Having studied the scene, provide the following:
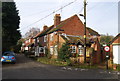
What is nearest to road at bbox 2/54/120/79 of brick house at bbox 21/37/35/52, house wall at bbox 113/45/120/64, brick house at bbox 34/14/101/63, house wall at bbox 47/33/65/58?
house wall at bbox 113/45/120/64

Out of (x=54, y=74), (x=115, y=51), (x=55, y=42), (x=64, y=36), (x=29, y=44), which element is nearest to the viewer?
(x=54, y=74)

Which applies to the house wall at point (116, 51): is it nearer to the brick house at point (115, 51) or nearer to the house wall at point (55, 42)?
the brick house at point (115, 51)

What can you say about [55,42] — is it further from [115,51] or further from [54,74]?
[54,74]

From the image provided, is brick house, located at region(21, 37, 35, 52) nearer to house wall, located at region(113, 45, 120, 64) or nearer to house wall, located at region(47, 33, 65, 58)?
house wall, located at region(47, 33, 65, 58)

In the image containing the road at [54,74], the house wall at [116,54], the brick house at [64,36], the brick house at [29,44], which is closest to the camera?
the road at [54,74]

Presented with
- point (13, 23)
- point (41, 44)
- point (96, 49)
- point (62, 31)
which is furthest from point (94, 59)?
point (41, 44)

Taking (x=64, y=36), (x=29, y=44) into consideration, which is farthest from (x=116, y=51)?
(x=29, y=44)

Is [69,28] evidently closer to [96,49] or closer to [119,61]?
[96,49]

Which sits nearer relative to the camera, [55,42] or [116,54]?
[116,54]

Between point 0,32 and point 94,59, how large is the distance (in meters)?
14.2

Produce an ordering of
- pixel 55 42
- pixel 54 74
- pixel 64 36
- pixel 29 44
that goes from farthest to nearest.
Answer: pixel 29 44, pixel 64 36, pixel 55 42, pixel 54 74

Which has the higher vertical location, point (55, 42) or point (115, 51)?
point (55, 42)

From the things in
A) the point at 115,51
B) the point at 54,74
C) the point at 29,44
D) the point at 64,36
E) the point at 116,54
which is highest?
the point at 64,36

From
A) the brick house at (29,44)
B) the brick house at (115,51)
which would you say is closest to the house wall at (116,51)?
the brick house at (115,51)
